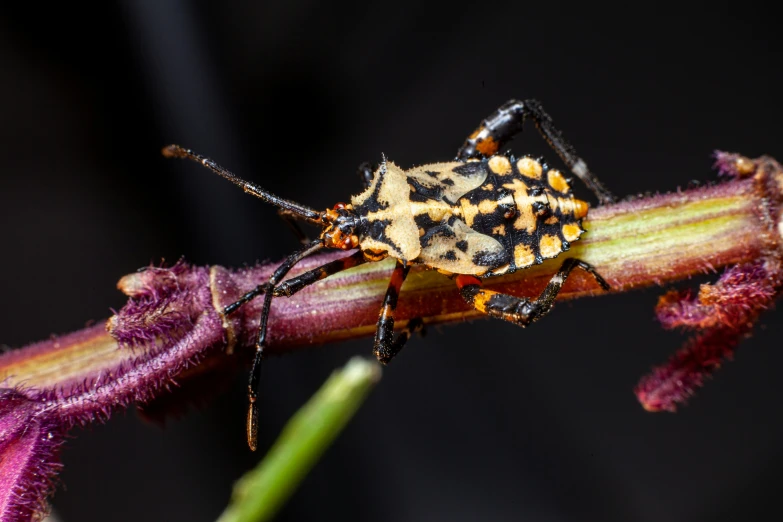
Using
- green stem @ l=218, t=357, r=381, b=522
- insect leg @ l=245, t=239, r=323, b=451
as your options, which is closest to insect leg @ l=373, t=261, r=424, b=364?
insect leg @ l=245, t=239, r=323, b=451

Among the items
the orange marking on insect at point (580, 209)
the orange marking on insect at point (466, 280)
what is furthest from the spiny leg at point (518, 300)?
the orange marking on insect at point (580, 209)

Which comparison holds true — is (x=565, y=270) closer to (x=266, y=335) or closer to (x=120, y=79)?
(x=266, y=335)

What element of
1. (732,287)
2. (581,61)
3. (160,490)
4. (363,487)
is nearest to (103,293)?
(160,490)

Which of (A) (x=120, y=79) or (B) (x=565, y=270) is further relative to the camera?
(A) (x=120, y=79)

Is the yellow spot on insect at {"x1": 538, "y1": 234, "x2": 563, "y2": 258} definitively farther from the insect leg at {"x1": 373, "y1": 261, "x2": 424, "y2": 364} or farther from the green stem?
the green stem

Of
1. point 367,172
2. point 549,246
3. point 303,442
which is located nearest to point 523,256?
point 549,246

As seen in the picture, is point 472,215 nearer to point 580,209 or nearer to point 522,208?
point 522,208
